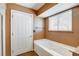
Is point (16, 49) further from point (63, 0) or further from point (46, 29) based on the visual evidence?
Result: point (63, 0)

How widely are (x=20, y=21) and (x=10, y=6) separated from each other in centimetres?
55

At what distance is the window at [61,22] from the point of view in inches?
89.0

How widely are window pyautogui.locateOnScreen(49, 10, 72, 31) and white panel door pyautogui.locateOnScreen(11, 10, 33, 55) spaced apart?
2.72 feet

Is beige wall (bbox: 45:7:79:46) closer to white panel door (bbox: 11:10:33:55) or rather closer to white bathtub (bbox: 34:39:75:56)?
white bathtub (bbox: 34:39:75:56)

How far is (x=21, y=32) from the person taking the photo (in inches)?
104

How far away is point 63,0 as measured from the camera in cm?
62

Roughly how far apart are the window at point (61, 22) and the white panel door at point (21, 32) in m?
0.83

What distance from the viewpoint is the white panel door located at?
245cm

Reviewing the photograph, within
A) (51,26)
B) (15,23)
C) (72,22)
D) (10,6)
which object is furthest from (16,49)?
(72,22)

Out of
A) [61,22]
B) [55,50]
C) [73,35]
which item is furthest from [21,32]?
[73,35]

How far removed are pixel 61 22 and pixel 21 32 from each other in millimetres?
1394

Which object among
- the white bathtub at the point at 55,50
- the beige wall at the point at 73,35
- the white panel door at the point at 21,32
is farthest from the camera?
the white panel door at the point at 21,32

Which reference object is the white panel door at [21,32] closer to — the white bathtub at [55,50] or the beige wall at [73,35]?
the white bathtub at [55,50]

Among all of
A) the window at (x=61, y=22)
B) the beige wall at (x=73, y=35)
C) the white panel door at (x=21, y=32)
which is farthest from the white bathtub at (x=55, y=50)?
the window at (x=61, y=22)
